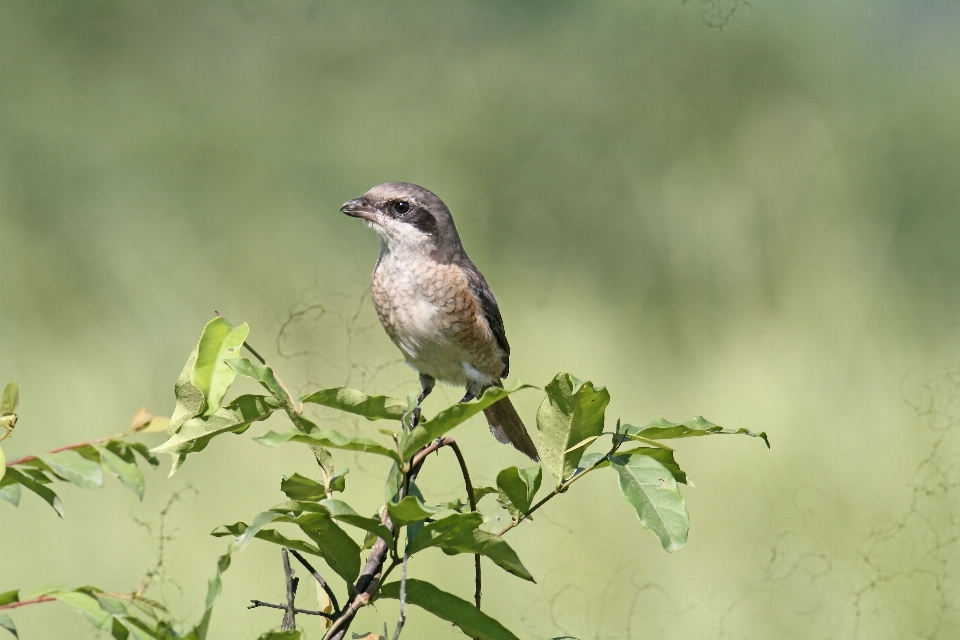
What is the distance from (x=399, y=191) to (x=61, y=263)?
7.48 ft

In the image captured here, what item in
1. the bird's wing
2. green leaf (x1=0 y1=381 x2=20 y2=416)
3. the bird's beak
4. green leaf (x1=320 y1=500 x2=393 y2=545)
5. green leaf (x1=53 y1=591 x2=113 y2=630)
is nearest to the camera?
green leaf (x1=53 y1=591 x2=113 y2=630)

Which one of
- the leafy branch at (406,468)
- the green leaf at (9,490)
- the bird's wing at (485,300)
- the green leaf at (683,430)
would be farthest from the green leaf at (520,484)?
the bird's wing at (485,300)

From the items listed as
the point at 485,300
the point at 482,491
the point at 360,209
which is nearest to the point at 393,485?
the point at 482,491

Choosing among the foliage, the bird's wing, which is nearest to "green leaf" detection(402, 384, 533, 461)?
the foliage

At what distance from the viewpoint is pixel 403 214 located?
2219mm

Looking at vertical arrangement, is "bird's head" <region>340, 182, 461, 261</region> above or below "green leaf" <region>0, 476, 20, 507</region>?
above

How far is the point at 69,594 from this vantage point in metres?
0.78

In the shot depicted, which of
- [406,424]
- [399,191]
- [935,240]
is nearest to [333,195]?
[399,191]

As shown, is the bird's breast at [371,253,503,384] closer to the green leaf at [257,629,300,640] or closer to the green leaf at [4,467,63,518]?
the green leaf at [4,467,63,518]

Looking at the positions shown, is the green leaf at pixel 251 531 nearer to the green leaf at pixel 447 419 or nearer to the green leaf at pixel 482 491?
the green leaf at pixel 447 419

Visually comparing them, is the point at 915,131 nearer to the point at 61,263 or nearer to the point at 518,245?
the point at 518,245

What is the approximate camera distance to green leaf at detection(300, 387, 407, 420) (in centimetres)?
90

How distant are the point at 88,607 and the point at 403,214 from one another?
1.54 meters

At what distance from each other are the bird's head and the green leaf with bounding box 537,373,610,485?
125cm
